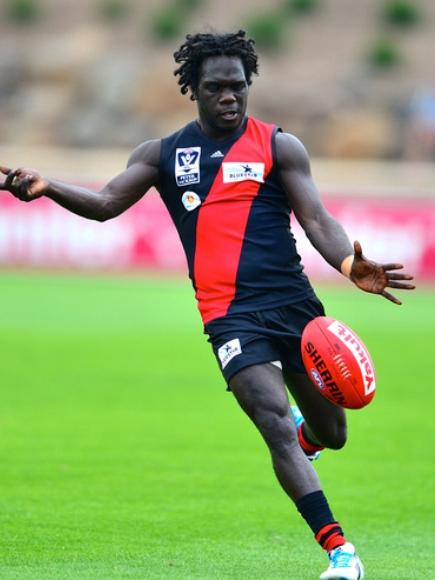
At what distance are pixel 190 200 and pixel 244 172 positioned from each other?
34 cm

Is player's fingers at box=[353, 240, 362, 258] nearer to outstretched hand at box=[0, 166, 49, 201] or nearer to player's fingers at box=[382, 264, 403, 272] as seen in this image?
player's fingers at box=[382, 264, 403, 272]

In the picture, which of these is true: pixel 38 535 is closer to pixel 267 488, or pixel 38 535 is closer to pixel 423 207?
pixel 267 488

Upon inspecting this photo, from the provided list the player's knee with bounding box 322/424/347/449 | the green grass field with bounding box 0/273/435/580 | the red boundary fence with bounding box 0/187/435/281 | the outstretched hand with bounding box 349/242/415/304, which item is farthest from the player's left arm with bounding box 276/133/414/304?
the red boundary fence with bounding box 0/187/435/281

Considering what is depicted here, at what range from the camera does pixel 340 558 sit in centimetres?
743

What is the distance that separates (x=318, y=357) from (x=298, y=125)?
44.7 metres

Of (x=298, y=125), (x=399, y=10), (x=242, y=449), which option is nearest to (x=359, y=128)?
(x=298, y=125)

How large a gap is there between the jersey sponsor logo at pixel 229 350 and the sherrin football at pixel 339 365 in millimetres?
346

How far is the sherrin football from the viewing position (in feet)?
25.2

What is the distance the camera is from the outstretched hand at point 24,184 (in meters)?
7.96

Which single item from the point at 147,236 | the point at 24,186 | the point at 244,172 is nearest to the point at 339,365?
the point at 244,172

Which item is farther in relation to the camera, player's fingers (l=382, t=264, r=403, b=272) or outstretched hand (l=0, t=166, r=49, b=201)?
outstretched hand (l=0, t=166, r=49, b=201)

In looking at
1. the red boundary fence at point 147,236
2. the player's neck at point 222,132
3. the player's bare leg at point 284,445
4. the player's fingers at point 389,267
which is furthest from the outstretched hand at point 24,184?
the red boundary fence at point 147,236

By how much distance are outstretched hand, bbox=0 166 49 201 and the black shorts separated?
46.5 inches

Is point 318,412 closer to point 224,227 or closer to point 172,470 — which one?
point 224,227
